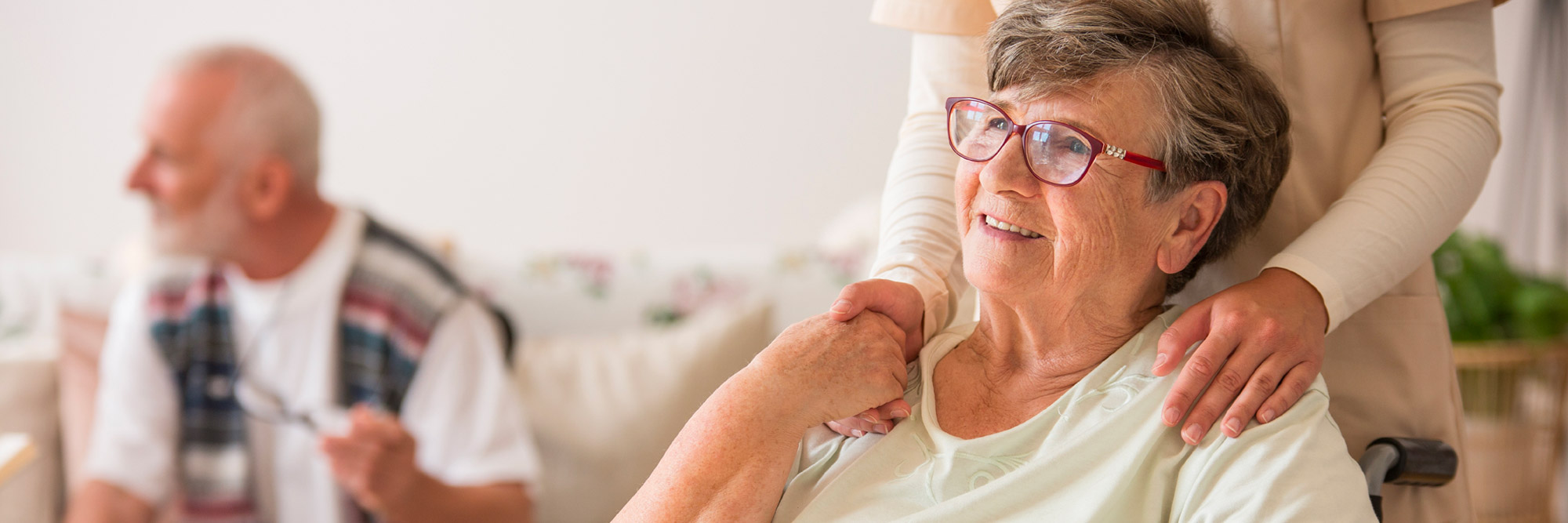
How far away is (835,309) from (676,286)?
1251 mm

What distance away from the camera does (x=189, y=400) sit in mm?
1857

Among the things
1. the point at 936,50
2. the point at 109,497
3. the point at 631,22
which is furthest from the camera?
the point at 631,22

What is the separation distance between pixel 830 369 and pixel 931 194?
0.66 feet

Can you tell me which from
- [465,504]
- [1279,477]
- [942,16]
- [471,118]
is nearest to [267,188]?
[471,118]

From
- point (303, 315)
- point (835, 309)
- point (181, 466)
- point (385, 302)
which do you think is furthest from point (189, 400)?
point (835, 309)

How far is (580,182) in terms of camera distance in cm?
207

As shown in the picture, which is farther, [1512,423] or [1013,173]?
[1512,423]

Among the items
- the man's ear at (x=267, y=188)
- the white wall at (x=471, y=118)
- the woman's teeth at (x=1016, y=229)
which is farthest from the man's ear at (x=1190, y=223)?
the man's ear at (x=267, y=188)

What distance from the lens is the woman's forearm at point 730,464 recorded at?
2.52 ft

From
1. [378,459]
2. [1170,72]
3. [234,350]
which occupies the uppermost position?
[1170,72]

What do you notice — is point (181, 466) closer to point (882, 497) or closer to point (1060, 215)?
point (882, 497)

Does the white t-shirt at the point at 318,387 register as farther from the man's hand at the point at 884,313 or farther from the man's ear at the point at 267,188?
the man's hand at the point at 884,313

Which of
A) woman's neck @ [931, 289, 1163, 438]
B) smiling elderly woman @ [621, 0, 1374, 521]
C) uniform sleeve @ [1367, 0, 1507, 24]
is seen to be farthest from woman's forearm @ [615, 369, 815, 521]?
uniform sleeve @ [1367, 0, 1507, 24]

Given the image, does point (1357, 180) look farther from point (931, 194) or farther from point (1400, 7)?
point (931, 194)
